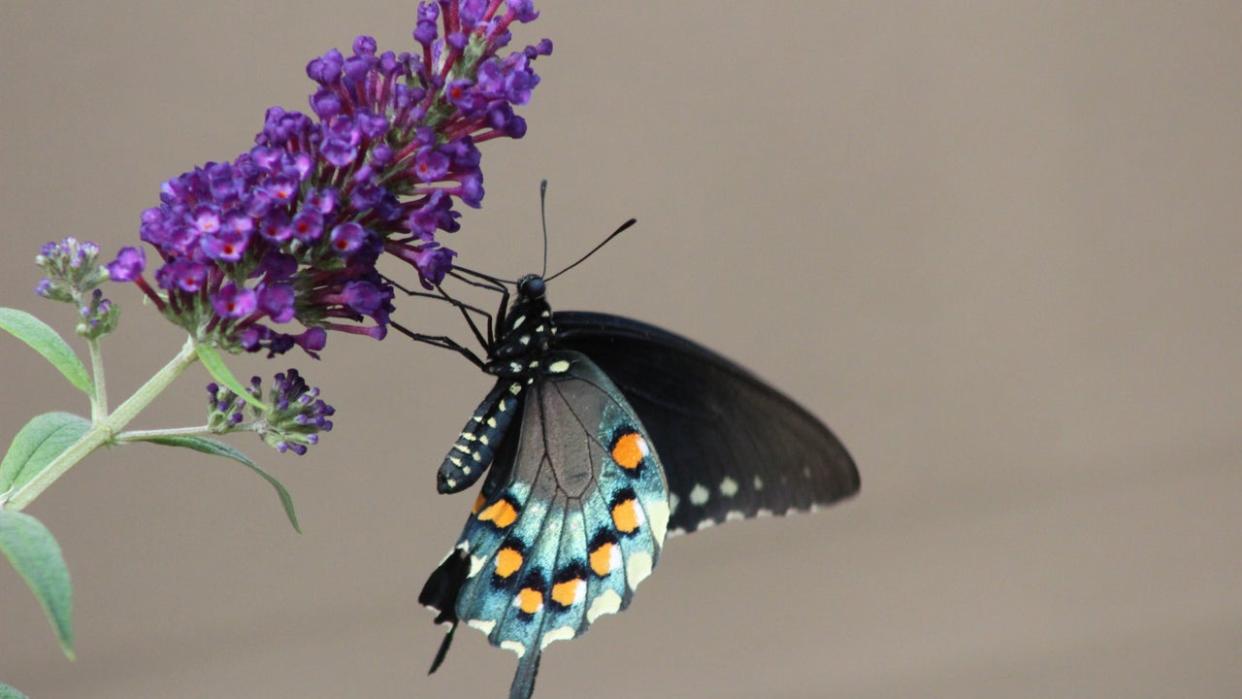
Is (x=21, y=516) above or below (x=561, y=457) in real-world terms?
below

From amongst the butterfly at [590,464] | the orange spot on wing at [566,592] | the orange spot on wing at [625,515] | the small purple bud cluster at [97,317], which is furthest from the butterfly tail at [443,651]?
the small purple bud cluster at [97,317]

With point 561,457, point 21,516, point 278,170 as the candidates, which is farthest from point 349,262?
point 561,457

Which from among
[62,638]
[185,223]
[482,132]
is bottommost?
[62,638]

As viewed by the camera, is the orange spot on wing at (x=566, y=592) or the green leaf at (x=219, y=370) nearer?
the green leaf at (x=219, y=370)

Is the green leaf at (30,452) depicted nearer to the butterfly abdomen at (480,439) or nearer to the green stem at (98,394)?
the green stem at (98,394)

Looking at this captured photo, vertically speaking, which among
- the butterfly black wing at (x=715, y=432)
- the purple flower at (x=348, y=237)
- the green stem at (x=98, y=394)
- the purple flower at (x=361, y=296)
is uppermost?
the butterfly black wing at (x=715, y=432)

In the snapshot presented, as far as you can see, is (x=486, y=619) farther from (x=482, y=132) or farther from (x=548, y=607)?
(x=482, y=132)

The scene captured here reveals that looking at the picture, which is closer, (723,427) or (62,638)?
(62,638)
